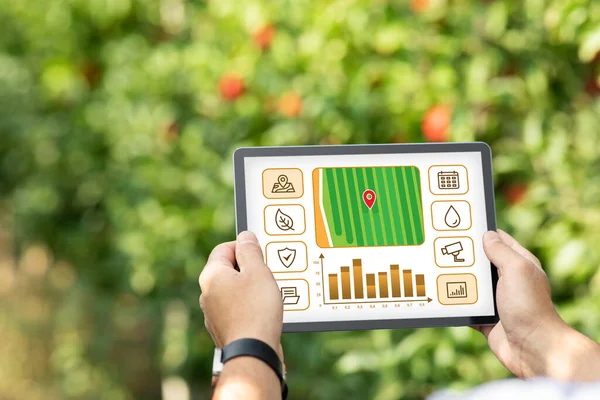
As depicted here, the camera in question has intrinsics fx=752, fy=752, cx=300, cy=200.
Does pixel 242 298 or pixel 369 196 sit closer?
pixel 242 298

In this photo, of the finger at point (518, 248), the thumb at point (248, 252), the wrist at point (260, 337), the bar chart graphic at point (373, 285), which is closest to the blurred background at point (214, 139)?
the finger at point (518, 248)

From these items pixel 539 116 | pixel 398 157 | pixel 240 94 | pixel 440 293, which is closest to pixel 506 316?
pixel 440 293

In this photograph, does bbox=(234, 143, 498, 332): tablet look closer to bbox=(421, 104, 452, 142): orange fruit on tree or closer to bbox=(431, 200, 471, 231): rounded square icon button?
bbox=(431, 200, 471, 231): rounded square icon button

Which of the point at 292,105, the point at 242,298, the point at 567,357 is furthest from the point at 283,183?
the point at 292,105

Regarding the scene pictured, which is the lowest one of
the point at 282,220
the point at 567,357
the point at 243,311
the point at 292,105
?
the point at 567,357

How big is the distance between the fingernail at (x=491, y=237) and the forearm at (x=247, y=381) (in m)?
0.46

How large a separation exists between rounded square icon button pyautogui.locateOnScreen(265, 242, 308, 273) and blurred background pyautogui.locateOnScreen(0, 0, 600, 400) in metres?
0.89

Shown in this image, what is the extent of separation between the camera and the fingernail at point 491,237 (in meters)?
1.17

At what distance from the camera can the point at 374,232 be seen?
119cm

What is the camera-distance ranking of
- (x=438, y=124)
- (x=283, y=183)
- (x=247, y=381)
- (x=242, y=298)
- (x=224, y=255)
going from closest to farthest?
(x=247, y=381)
(x=242, y=298)
(x=224, y=255)
(x=283, y=183)
(x=438, y=124)

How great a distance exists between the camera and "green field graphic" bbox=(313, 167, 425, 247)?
1190 millimetres

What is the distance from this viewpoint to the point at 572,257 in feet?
5.88

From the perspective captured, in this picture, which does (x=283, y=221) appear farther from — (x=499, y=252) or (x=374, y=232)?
(x=499, y=252)

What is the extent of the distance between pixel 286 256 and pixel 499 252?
1.07 ft
